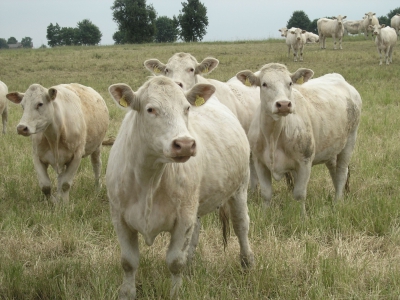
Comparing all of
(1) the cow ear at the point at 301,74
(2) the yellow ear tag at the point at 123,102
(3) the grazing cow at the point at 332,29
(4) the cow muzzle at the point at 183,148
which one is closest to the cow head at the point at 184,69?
(1) the cow ear at the point at 301,74

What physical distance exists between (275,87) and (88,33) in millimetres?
99010

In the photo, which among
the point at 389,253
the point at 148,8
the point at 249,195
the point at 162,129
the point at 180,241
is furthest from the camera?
the point at 148,8

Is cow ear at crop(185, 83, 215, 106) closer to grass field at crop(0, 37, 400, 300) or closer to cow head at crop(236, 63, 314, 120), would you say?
grass field at crop(0, 37, 400, 300)

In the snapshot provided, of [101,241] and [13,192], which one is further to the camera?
[13,192]

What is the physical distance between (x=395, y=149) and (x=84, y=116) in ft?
15.8

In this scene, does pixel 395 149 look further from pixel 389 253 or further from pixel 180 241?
pixel 180 241

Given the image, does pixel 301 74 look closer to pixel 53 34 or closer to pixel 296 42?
pixel 296 42

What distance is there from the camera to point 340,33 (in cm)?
3116

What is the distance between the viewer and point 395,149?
827 centimetres

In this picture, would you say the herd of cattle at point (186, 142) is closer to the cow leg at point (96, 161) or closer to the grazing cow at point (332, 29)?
the cow leg at point (96, 161)

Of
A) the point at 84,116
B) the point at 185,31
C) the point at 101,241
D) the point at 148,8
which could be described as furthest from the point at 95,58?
the point at 148,8

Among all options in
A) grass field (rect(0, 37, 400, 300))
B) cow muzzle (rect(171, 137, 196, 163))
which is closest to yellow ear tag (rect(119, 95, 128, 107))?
cow muzzle (rect(171, 137, 196, 163))

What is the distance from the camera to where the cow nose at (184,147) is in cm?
303

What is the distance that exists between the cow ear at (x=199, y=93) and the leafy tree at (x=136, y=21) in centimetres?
6086
